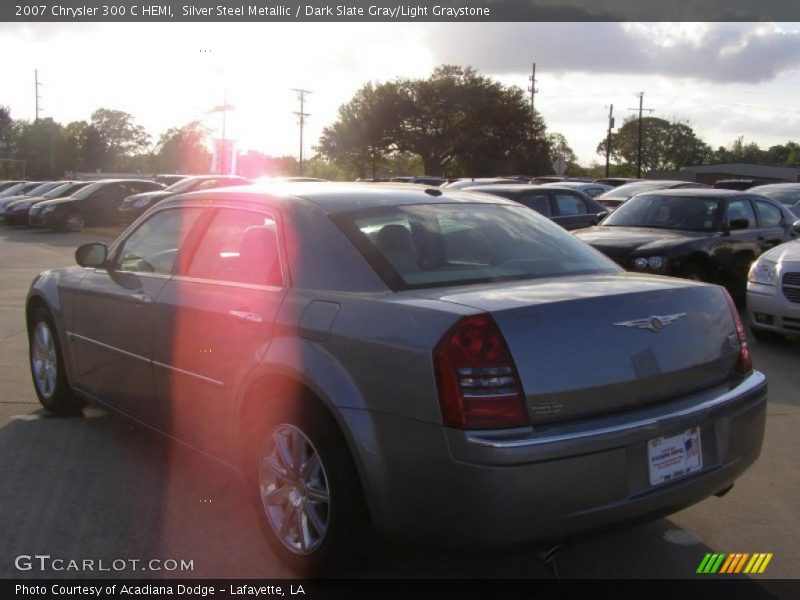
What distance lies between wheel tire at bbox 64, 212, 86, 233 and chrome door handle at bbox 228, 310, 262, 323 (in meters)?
23.0

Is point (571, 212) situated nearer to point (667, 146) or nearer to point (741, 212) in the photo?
point (741, 212)

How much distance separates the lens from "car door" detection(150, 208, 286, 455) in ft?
12.3

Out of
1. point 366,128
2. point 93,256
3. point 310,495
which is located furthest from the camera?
point 366,128

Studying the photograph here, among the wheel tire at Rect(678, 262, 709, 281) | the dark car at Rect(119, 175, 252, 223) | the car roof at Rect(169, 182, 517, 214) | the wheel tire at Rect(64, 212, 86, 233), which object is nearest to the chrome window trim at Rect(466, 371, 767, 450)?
the car roof at Rect(169, 182, 517, 214)

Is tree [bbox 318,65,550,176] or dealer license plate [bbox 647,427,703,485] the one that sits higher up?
tree [bbox 318,65,550,176]

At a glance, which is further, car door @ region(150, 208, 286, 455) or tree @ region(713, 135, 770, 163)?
tree @ region(713, 135, 770, 163)

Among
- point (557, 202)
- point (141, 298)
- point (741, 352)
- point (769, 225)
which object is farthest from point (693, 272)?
point (141, 298)

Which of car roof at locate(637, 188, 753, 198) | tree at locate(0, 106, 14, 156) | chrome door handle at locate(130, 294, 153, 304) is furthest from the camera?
tree at locate(0, 106, 14, 156)

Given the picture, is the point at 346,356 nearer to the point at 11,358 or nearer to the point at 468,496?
the point at 468,496

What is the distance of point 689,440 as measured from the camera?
3.24 metres

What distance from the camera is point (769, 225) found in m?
11.3

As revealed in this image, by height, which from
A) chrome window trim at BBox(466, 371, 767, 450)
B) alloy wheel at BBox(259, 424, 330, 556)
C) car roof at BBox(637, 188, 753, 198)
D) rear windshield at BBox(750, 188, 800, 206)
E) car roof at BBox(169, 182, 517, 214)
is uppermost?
rear windshield at BBox(750, 188, 800, 206)

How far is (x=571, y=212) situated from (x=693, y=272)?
398 cm

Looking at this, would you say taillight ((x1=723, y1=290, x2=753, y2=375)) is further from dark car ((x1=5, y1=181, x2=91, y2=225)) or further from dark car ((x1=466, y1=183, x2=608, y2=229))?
dark car ((x1=5, y1=181, x2=91, y2=225))
